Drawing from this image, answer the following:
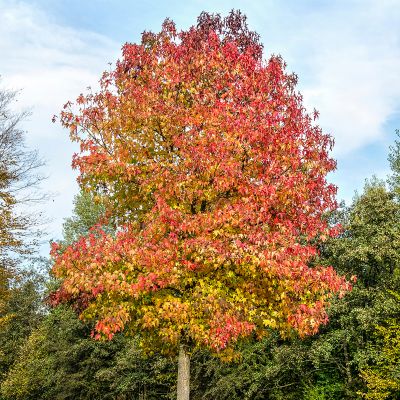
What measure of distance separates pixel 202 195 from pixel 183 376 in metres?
5.17

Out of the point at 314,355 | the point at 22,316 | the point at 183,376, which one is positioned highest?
the point at 22,316

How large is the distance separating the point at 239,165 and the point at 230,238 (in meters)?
1.95

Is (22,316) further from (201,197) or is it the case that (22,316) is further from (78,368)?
(201,197)

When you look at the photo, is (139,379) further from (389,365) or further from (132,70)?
(132,70)

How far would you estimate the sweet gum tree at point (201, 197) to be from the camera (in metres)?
→ 11.4

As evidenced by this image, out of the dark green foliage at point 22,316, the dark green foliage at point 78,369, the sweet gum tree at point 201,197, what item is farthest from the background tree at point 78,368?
the sweet gum tree at point 201,197

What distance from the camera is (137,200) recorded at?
1455 cm

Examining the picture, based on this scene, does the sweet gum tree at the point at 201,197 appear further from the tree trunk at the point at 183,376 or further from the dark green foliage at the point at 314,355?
the dark green foliage at the point at 314,355

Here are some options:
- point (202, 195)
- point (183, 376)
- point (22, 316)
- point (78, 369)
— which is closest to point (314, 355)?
point (183, 376)

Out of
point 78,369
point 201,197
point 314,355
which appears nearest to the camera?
point 201,197

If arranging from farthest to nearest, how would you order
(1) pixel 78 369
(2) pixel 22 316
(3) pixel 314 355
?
(2) pixel 22 316 < (1) pixel 78 369 < (3) pixel 314 355

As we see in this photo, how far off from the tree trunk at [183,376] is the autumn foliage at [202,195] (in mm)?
544

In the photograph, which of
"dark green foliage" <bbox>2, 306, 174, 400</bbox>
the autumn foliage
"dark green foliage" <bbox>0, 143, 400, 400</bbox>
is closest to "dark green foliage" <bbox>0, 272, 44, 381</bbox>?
"dark green foliage" <bbox>2, 306, 174, 400</bbox>

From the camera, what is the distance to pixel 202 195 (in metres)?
12.7
